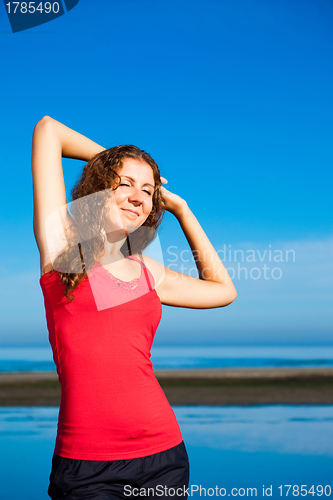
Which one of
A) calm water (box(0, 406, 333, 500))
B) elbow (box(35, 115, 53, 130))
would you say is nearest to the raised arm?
elbow (box(35, 115, 53, 130))

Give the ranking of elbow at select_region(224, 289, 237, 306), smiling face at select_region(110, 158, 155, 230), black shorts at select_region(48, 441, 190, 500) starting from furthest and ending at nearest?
elbow at select_region(224, 289, 237, 306), smiling face at select_region(110, 158, 155, 230), black shorts at select_region(48, 441, 190, 500)

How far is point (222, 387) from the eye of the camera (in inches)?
364

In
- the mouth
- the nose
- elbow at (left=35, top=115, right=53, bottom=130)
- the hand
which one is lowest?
the mouth

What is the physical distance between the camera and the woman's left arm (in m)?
1.44

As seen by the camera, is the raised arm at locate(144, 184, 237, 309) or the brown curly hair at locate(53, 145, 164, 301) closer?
the brown curly hair at locate(53, 145, 164, 301)

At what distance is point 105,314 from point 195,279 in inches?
18.0

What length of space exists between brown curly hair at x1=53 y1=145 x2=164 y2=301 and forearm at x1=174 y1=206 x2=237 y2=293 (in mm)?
173

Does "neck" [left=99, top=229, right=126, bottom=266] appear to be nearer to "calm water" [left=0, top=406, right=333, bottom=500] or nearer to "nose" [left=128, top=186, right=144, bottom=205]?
"nose" [left=128, top=186, right=144, bottom=205]

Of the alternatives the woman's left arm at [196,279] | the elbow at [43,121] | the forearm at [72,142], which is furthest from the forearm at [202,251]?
the elbow at [43,121]

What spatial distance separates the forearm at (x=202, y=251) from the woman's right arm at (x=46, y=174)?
20.4 inches

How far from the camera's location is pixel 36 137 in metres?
1.35

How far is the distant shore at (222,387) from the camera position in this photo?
7.48 m

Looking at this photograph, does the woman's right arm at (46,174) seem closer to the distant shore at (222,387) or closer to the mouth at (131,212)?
the mouth at (131,212)

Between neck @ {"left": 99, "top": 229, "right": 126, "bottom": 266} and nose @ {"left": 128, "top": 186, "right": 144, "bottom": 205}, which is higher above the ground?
nose @ {"left": 128, "top": 186, "right": 144, "bottom": 205}
